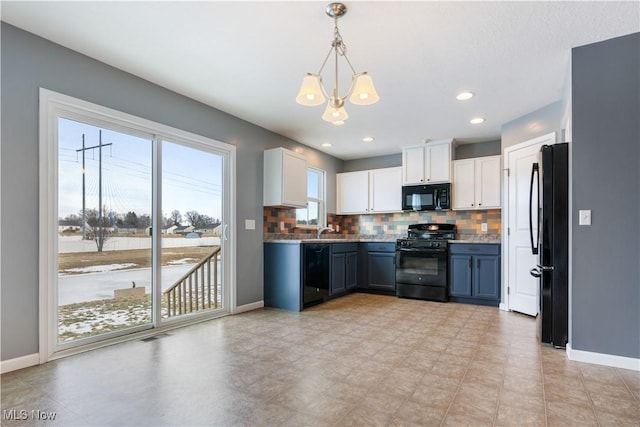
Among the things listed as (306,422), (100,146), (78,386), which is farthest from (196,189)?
(306,422)

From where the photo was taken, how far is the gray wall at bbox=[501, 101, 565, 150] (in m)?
3.58

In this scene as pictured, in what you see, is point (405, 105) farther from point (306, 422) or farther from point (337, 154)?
point (306, 422)

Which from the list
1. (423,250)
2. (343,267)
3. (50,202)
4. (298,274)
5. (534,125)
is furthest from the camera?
(343,267)

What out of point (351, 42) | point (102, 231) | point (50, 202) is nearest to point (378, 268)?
point (351, 42)

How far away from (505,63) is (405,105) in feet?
3.66

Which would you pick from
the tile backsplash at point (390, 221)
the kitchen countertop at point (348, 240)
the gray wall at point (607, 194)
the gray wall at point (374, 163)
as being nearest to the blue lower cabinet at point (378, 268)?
the kitchen countertop at point (348, 240)

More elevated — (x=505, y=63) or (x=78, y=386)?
(x=505, y=63)

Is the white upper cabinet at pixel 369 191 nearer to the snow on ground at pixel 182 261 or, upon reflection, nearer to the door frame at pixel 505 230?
the door frame at pixel 505 230

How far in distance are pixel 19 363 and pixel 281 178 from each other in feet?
9.82

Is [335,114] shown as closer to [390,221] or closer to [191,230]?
[191,230]

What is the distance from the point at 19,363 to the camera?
2.33 m

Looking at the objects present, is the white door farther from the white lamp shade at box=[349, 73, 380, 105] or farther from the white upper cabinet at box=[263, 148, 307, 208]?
the white upper cabinet at box=[263, 148, 307, 208]

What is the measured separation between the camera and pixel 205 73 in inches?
118

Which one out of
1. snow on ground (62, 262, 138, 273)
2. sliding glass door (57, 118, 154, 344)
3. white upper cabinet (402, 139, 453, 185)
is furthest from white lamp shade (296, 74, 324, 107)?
white upper cabinet (402, 139, 453, 185)
